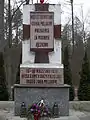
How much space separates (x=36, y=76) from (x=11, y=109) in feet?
5.66

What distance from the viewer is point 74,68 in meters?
20.2

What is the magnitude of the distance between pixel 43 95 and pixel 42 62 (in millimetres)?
1109

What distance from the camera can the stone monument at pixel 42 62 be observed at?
1007 centimetres

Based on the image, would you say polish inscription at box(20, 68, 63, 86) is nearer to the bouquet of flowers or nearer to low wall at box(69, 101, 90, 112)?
the bouquet of flowers

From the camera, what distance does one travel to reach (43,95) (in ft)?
33.1

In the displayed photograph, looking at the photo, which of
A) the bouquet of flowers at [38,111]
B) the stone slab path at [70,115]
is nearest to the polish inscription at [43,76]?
the stone slab path at [70,115]

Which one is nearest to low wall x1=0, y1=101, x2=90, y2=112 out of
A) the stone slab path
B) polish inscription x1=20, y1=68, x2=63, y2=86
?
the stone slab path

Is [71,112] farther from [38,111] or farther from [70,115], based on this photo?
[38,111]

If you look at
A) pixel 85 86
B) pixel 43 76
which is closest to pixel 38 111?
pixel 43 76

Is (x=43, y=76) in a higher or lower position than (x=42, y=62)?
lower

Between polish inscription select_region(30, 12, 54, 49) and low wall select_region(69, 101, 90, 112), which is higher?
polish inscription select_region(30, 12, 54, 49)

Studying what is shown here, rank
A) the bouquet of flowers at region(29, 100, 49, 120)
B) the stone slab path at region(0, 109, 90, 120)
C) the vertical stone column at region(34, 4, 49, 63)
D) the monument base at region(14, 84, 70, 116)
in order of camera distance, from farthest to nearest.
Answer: the vertical stone column at region(34, 4, 49, 63) → the monument base at region(14, 84, 70, 116) → the stone slab path at region(0, 109, 90, 120) → the bouquet of flowers at region(29, 100, 49, 120)

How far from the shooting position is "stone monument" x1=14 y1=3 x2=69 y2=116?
10070 millimetres

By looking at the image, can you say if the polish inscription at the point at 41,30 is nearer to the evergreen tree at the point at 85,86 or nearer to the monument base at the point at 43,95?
the monument base at the point at 43,95
